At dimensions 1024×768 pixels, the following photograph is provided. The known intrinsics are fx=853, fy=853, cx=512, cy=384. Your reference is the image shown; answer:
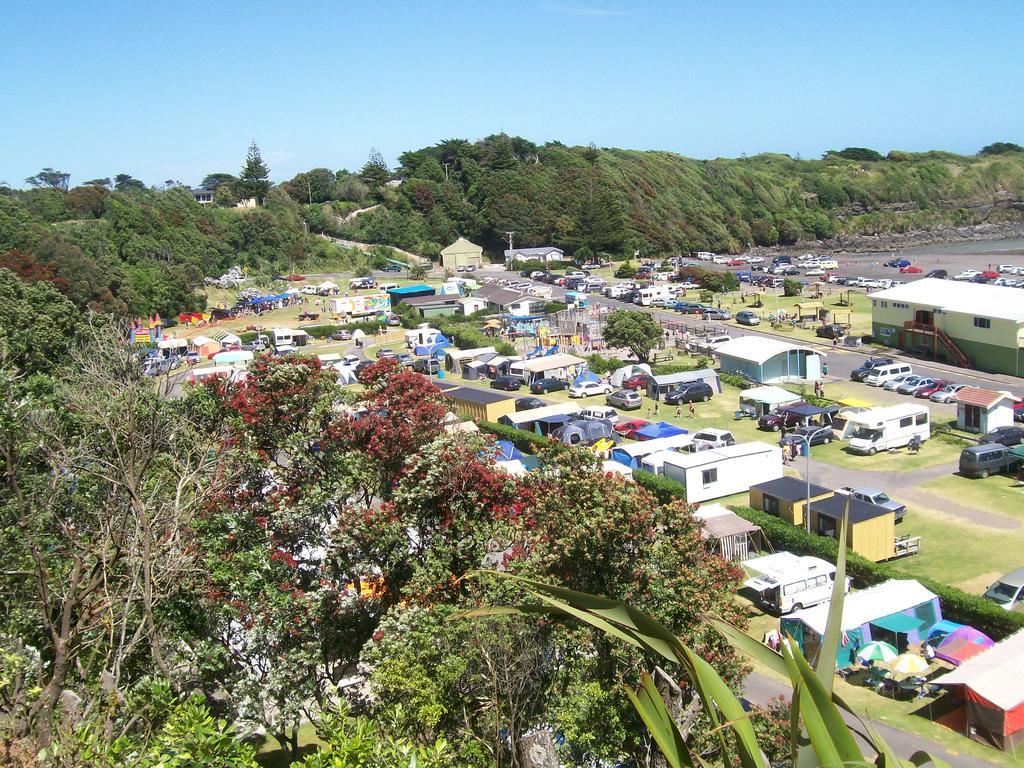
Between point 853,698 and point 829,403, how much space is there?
47.9ft

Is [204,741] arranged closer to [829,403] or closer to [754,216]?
[829,403]

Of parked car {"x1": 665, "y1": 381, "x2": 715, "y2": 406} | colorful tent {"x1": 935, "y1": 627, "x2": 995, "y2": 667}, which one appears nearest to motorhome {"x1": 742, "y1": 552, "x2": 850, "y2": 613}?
colorful tent {"x1": 935, "y1": 627, "x2": 995, "y2": 667}

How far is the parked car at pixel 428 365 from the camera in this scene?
33.7 metres

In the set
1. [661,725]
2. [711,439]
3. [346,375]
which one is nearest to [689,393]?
[711,439]

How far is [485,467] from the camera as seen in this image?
8.72m

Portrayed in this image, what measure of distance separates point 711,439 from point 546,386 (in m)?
8.70

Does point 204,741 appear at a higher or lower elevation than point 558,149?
lower

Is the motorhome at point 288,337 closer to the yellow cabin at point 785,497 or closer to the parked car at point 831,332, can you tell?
the parked car at point 831,332

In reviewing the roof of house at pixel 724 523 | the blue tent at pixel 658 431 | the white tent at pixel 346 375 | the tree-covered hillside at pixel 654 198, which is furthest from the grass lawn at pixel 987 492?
the tree-covered hillside at pixel 654 198

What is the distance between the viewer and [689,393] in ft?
88.5

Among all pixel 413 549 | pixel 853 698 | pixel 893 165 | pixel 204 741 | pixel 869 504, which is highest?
pixel 893 165

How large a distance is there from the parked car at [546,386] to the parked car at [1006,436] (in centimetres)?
1306

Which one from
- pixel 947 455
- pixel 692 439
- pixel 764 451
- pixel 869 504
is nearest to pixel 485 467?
pixel 869 504

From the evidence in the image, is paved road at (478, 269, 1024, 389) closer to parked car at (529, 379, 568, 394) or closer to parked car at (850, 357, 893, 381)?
parked car at (850, 357, 893, 381)
